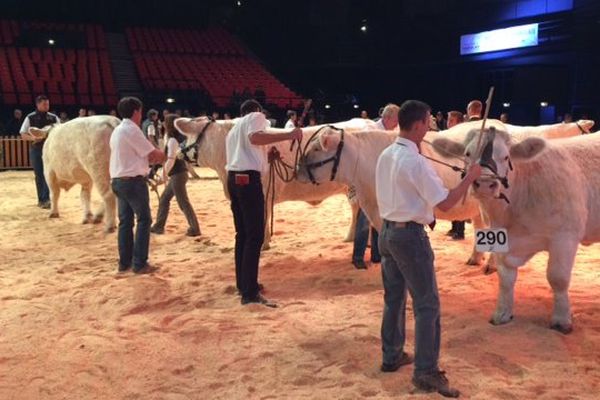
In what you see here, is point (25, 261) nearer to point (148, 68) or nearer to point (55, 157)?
point (55, 157)

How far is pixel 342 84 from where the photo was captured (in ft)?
92.1

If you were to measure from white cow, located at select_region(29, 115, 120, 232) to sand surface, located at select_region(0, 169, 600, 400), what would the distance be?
1.09m

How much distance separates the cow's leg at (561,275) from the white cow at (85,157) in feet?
20.7

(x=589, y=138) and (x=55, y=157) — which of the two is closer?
(x=589, y=138)

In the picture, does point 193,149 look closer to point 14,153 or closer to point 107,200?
point 107,200

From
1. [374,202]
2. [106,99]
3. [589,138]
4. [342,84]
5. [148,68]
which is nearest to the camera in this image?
[589,138]

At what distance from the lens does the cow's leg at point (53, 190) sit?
33.3ft

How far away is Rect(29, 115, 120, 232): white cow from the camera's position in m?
8.74

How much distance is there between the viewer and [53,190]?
1030 cm

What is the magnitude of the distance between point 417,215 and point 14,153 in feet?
58.8

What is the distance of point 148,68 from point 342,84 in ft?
28.3

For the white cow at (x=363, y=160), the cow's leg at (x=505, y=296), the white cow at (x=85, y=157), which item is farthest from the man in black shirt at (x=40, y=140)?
the cow's leg at (x=505, y=296)

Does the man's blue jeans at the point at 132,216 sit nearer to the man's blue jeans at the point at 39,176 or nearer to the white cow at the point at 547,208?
the white cow at the point at 547,208

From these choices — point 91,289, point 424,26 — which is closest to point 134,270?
point 91,289
